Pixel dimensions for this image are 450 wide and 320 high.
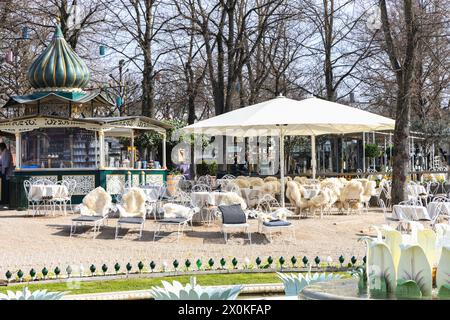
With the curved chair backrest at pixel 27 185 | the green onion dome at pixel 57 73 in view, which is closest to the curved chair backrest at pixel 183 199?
the curved chair backrest at pixel 27 185

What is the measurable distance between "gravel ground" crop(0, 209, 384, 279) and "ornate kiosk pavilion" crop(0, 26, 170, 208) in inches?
185

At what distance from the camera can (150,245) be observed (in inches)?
491

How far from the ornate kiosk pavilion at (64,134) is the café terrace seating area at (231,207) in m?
0.58

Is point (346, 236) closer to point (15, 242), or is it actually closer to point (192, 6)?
point (15, 242)

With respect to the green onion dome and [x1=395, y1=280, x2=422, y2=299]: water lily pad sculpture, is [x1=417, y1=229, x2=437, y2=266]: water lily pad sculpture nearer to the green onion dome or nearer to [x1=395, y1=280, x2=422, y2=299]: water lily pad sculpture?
[x1=395, y1=280, x2=422, y2=299]: water lily pad sculpture

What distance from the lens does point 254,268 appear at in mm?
9461

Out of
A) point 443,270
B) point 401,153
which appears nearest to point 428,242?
point 443,270

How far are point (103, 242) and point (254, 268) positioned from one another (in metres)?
4.52

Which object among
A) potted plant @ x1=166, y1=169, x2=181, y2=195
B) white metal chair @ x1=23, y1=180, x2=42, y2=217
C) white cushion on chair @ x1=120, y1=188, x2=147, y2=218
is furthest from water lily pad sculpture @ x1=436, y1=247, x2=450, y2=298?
potted plant @ x1=166, y1=169, x2=181, y2=195

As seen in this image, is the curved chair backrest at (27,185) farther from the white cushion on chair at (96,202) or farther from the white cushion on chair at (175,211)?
the white cushion on chair at (175,211)

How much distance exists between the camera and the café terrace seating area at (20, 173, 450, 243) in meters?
13.1

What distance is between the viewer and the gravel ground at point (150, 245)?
10867mm

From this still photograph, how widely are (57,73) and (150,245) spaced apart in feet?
38.6
